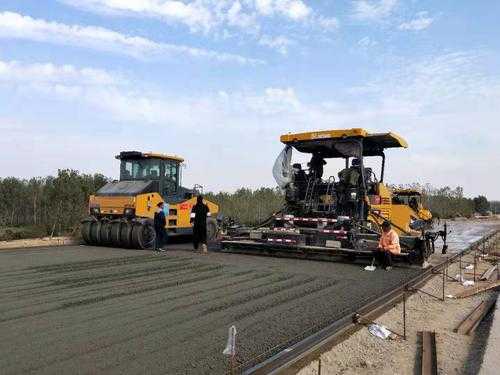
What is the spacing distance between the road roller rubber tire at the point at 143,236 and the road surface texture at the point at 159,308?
101 inches

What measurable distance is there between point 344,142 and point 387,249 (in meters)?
3.18

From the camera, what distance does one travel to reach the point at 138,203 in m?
14.9

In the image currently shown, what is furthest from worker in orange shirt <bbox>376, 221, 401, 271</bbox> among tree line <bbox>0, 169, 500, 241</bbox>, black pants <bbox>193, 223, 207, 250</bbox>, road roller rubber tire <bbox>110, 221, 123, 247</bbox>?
tree line <bbox>0, 169, 500, 241</bbox>

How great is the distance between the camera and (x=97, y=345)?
16.7ft

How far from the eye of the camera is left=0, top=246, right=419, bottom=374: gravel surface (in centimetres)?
482

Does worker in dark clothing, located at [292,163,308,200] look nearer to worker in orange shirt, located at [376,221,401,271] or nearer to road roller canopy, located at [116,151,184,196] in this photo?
worker in orange shirt, located at [376,221,401,271]

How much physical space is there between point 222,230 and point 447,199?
43.9 meters

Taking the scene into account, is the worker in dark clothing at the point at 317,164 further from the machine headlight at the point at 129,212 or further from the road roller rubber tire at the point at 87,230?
the road roller rubber tire at the point at 87,230

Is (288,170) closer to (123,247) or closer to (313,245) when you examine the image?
(313,245)

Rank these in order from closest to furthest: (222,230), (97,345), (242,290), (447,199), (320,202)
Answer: (97,345)
(242,290)
(320,202)
(222,230)
(447,199)

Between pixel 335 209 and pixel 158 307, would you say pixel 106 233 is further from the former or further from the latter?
pixel 158 307

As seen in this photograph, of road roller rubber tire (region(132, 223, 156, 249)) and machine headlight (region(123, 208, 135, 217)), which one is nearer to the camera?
road roller rubber tire (region(132, 223, 156, 249))

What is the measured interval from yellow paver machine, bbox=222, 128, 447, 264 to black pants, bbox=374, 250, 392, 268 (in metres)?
0.31

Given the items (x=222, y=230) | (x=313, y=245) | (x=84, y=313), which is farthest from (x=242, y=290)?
(x=222, y=230)
